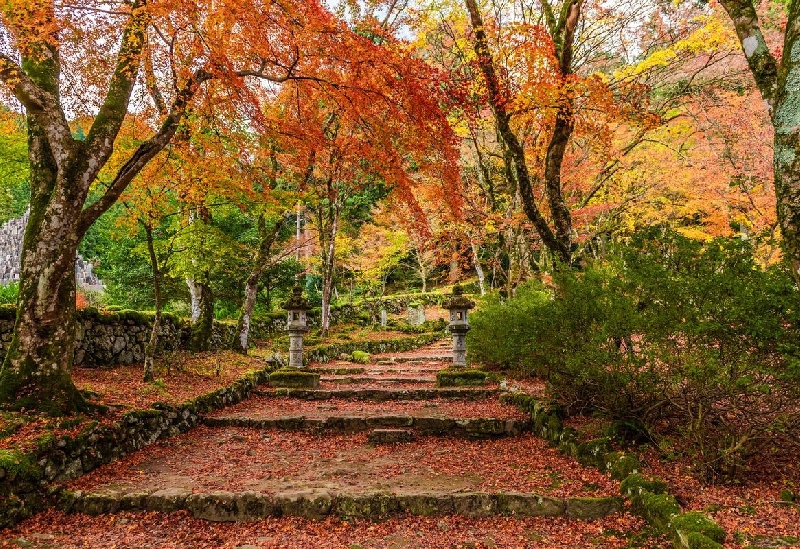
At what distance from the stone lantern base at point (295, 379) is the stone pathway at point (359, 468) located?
536 mm

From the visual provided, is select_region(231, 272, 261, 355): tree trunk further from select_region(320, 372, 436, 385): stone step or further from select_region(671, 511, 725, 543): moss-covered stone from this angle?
select_region(671, 511, 725, 543): moss-covered stone

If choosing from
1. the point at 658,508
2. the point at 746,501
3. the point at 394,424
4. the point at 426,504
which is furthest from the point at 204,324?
the point at 746,501

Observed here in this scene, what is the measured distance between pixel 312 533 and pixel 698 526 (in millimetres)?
3160

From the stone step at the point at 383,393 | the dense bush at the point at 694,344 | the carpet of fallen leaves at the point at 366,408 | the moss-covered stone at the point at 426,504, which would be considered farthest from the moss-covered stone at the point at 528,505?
the stone step at the point at 383,393

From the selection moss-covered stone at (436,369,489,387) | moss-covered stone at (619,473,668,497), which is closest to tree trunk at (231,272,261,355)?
moss-covered stone at (436,369,489,387)

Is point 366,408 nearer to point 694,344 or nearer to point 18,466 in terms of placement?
point 18,466

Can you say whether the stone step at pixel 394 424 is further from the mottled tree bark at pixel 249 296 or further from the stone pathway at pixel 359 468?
the mottled tree bark at pixel 249 296

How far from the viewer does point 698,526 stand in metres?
3.15

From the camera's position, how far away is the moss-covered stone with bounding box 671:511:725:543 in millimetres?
3046

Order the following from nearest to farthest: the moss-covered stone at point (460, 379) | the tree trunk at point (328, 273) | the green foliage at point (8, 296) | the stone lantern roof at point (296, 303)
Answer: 1. the green foliage at point (8, 296)
2. the moss-covered stone at point (460, 379)
3. the stone lantern roof at point (296, 303)
4. the tree trunk at point (328, 273)

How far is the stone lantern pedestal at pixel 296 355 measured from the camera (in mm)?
10086

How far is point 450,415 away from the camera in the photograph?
770 centimetres

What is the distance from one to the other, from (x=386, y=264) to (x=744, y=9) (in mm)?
20355

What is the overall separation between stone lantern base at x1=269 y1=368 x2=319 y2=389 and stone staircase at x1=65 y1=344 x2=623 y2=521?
449 millimetres
